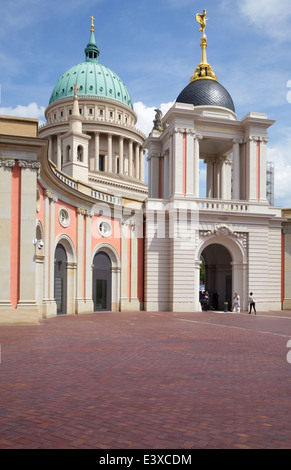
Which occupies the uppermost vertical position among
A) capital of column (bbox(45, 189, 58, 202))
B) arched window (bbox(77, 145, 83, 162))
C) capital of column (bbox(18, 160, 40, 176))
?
arched window (bbox(77, 145, 83, 162))

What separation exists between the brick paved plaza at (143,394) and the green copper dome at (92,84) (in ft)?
236

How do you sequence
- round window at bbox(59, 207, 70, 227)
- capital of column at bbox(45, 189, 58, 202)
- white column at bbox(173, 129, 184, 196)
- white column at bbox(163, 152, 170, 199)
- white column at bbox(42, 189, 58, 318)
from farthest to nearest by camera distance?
1. white column at bbox(163, 152, 170, 199)
2. white column at bbox(173, 129, 184, 196)
3. round window at bbox(59, 207, 70, 227)
4. capital of column at bbox(45, 189, 58, 202)
5. white column at bbox(42, 189, 58, 318)

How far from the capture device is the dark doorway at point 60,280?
98.4 ft

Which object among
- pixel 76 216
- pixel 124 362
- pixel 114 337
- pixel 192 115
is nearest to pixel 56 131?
pixel 192 115

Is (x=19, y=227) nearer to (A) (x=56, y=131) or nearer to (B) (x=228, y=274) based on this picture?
(B) (x=228, y=274)

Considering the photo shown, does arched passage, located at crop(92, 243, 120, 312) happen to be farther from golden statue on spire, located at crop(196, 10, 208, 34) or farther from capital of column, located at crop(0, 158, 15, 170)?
golden statue on spire, located at crop(196, 10, 208, 34)

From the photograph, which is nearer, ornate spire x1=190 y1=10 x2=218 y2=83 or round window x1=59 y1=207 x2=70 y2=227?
round window x1=59 y1=207 x2=70 y2=227

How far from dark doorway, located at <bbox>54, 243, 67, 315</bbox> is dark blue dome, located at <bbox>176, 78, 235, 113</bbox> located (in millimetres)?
19242

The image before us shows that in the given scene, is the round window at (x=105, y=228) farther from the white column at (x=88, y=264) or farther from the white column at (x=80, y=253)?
the white column at (x=80, y=253)

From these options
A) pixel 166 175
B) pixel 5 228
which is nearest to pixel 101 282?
pixel 166 175

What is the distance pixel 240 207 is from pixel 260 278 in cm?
563

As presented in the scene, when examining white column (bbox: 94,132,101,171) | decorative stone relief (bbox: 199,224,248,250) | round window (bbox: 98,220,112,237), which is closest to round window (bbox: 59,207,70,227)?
round window (bbox: 98,220,112,237)

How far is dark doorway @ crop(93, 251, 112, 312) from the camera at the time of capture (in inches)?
1352

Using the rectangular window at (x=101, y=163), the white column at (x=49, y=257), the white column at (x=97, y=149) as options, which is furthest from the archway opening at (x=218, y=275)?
the rectangular window at (x=101, y=163)
